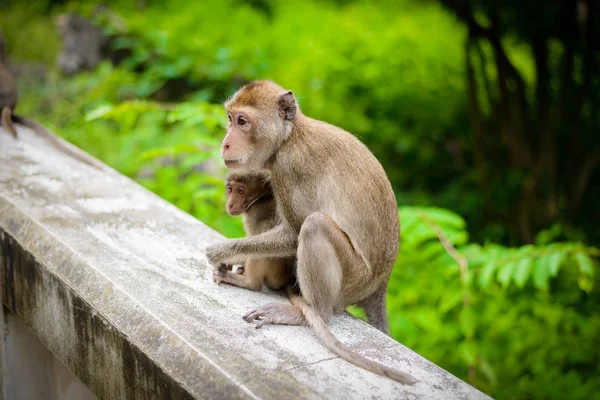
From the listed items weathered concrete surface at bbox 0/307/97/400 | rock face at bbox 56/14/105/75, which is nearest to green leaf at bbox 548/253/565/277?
weathered concrete surface at bbox 0/307/97/400

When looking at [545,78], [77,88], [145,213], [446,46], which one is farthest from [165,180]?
[446,46]

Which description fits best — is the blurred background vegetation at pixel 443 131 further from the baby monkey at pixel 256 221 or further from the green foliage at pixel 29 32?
the green foliage at pixel 29 32

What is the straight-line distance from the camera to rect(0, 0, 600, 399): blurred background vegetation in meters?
4.81

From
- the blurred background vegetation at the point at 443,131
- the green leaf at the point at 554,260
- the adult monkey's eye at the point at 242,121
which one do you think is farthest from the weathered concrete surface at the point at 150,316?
the green leaf at the point at 554,260

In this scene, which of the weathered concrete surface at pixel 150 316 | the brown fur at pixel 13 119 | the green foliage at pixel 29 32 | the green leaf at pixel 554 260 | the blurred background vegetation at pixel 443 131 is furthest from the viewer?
the green foliage at pixel 29 32

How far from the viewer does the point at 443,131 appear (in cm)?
748

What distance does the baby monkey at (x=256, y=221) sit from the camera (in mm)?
2822

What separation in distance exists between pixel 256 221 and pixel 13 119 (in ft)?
8.98

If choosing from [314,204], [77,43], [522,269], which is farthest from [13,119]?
[77,43]

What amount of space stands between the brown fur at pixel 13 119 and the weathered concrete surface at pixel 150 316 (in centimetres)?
82

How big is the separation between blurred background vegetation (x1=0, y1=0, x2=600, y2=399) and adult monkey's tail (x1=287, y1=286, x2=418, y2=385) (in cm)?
138

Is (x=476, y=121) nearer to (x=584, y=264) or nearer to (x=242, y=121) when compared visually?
(x=584, y=264)

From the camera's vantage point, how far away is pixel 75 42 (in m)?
9.48

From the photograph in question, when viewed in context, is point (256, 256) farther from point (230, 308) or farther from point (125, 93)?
point (125, 93)
